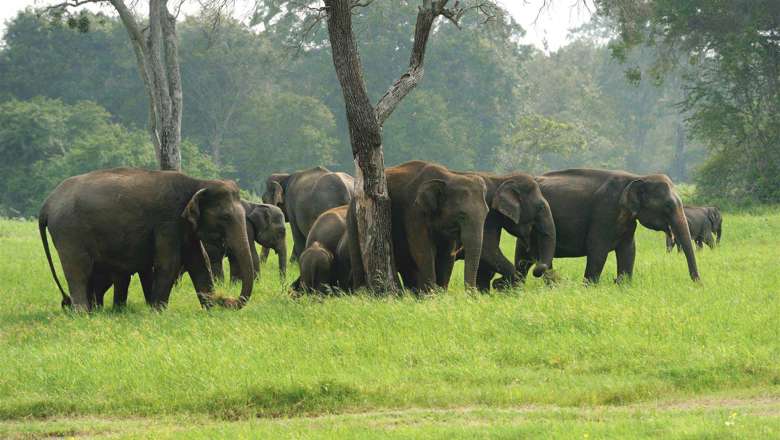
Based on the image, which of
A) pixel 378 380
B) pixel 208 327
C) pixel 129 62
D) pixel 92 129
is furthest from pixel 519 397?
pixel 129 62

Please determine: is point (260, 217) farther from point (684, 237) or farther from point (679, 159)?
point (679, 159)

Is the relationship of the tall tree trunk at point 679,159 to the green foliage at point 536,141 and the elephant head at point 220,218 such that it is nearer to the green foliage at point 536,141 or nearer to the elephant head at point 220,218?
the green foliage at point 536,141

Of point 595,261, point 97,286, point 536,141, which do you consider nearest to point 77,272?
point 97,286

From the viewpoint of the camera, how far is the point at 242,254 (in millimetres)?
13602

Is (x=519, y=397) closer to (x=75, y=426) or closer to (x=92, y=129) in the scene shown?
(x=75, y=426)

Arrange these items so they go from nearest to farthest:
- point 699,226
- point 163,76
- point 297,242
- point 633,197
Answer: point 633,197 < point 163,76 < point 297,242 < point 699,226

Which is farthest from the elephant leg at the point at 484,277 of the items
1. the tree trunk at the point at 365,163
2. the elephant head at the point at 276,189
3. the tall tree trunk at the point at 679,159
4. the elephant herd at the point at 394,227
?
the tall tree trunk at the point at 679,159

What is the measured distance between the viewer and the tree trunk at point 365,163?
14195mm

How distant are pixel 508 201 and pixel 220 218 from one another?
145 inches

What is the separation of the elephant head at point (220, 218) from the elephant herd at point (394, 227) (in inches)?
0.5

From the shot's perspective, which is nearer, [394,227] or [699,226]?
[394,227]

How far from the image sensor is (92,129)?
51.8 meters

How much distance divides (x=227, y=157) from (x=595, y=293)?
50.4 metres

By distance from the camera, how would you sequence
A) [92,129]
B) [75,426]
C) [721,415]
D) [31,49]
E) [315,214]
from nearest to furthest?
[721,415] → [75,426] → [315,214] → [92,129] → [31,49]
